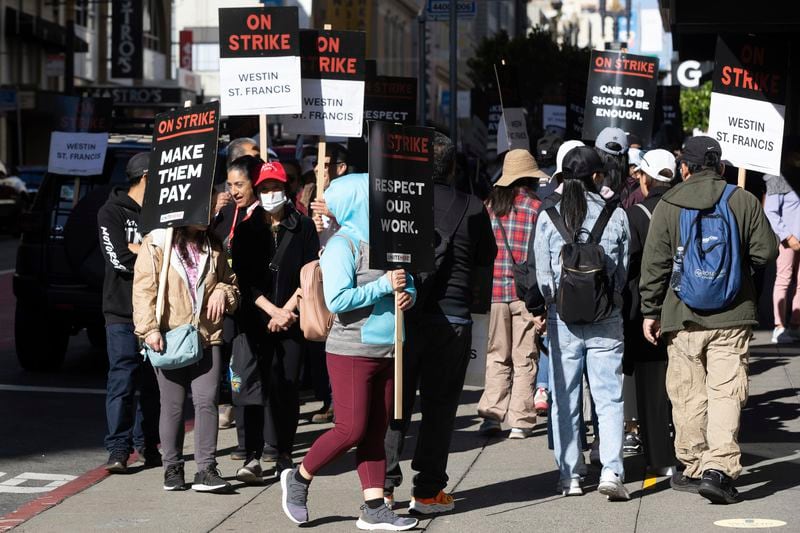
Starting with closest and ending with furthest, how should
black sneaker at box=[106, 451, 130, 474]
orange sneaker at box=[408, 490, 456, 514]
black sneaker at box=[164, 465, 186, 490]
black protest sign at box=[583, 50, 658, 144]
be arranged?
orange sneaker at box=[408, 490, 456, 514], black sneaker at box=[164, 465, 186, 490], black sneaker at box=[106, 451, 130, 474], black protest sign at box=[583, 50, 658, 144]

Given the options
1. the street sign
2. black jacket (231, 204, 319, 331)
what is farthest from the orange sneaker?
the street sign

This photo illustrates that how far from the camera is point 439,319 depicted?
7102 millimetres

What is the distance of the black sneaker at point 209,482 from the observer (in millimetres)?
7789

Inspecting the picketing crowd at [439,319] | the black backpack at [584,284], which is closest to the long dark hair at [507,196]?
the picketing crowd at [439,319]

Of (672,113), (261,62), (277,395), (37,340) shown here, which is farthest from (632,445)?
(672,113)

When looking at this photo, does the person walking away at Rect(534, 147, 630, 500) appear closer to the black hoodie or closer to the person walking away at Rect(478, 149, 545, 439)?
the person walking away at Rect(478, 149, 545, 439)

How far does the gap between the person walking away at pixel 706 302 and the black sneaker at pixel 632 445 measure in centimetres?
118

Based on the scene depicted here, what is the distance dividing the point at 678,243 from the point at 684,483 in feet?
4.20

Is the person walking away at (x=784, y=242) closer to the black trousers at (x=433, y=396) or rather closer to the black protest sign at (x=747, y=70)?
the black protest sign at (x=747, y=70)

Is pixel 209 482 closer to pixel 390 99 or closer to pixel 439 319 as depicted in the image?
pixel 439 319

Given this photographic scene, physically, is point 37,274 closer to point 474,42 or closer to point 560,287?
point 560,287

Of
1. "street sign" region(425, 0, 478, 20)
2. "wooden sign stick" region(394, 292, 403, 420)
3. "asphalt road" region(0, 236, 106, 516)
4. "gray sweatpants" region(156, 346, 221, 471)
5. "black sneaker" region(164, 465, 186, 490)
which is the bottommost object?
"asphalt road" region(0, 236, 106, 516)

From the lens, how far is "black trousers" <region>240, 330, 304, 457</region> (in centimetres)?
820

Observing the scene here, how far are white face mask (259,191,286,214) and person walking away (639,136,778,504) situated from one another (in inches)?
80.3
